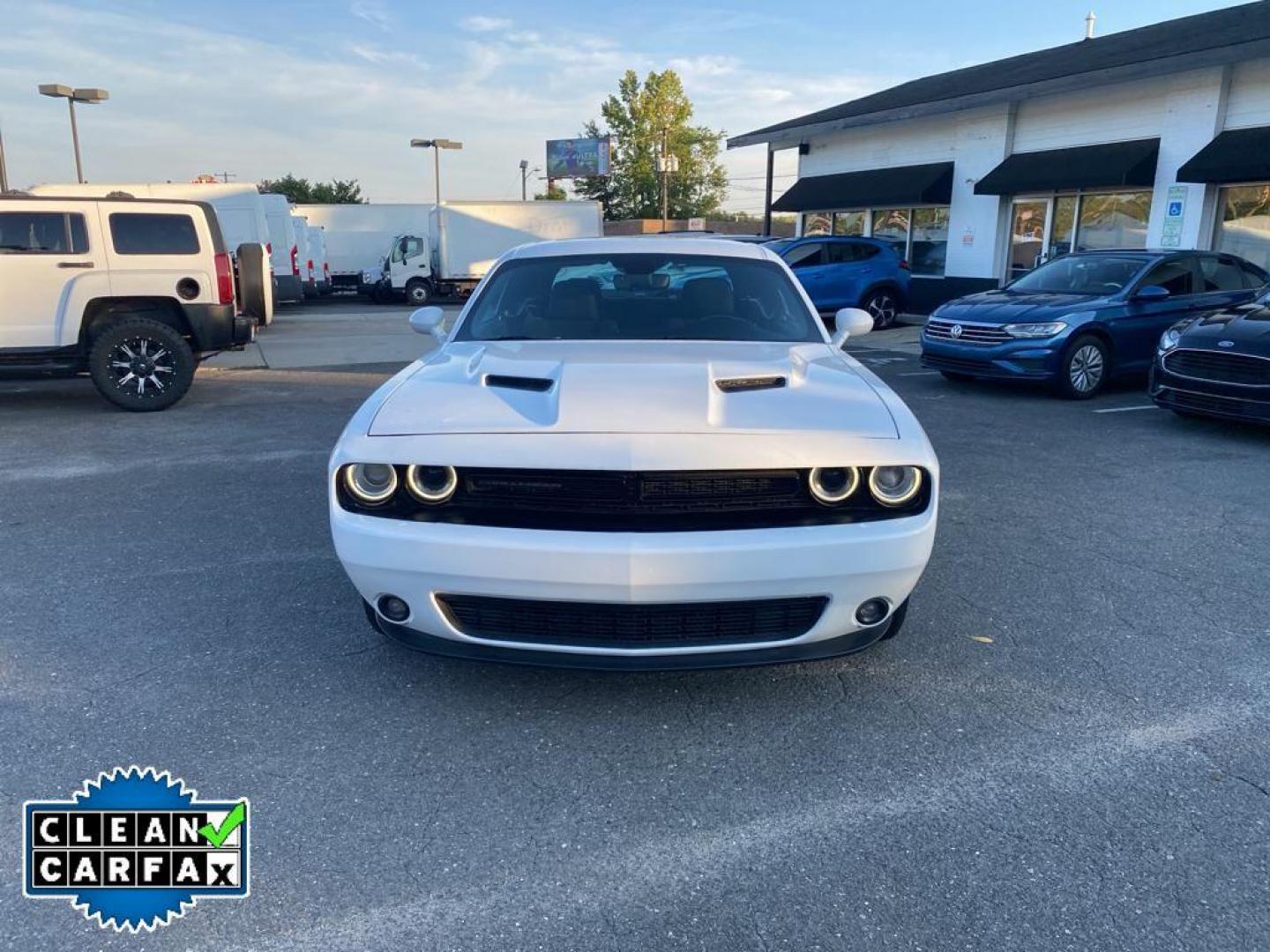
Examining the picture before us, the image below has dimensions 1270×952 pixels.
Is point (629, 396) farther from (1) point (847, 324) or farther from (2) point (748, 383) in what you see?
(1) point (847, 324)

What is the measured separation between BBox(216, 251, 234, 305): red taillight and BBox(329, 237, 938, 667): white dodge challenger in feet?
23.6

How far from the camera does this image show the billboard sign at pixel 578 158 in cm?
5700

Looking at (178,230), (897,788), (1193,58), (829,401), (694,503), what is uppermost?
(1193,58)

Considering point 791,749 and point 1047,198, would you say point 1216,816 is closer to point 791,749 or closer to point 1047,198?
point 791,749

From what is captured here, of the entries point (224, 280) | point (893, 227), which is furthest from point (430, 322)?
point (893, 227)

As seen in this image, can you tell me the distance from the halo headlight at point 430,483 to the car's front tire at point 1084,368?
8223 mm

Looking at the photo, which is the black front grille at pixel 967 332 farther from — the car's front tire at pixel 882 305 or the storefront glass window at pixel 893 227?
the storefront glass window at pixel 893 227

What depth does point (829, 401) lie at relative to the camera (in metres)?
3.22

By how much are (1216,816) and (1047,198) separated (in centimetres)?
1721

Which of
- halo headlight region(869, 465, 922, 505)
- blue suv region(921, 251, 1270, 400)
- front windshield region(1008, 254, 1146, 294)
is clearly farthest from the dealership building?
halo headlight region(869, 465, 922, 505)

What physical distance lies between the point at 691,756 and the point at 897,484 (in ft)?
3.67

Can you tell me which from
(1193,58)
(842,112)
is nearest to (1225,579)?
(1193,58)

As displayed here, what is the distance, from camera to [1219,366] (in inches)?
302

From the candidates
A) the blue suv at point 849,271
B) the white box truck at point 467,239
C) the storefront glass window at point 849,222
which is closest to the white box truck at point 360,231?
the white box truck at point 467,239
